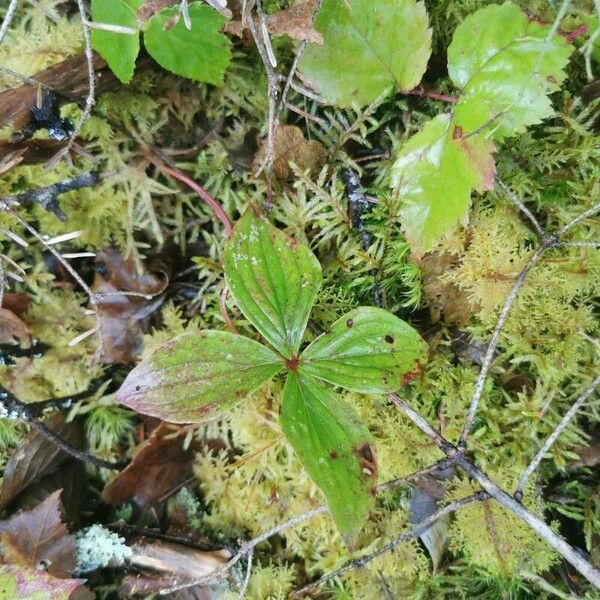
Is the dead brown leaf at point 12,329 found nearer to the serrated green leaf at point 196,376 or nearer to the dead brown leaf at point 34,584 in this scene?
the serrated green leaf at point 196,376

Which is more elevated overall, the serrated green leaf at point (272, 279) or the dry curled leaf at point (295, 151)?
the dry curled leaf at point (295, 151)

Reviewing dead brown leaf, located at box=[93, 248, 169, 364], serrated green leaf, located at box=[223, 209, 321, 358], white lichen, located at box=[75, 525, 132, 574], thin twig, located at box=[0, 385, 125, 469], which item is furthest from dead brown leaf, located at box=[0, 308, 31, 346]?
serrated green leaf, located at box=[223, 209, 321, 358]

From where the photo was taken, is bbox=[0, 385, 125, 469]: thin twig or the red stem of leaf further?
bbox=[0, 385, 125, 469]: thin twig

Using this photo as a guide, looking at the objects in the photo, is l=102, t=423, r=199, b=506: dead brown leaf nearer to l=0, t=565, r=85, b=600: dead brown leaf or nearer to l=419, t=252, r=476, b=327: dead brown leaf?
l=0, t=565, r=85, b=600: dead brown leaf


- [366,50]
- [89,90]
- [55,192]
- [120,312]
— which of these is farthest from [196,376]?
[366,50]

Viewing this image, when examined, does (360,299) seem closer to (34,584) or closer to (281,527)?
(281,527)

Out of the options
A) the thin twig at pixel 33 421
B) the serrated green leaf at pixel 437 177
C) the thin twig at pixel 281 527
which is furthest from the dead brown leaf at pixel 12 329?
the serrated green leaf at pixel 437 177

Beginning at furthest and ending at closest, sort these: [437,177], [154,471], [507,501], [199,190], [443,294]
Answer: [154,471] < [199,190] < [443,294] < [437,177] < [507,501]
